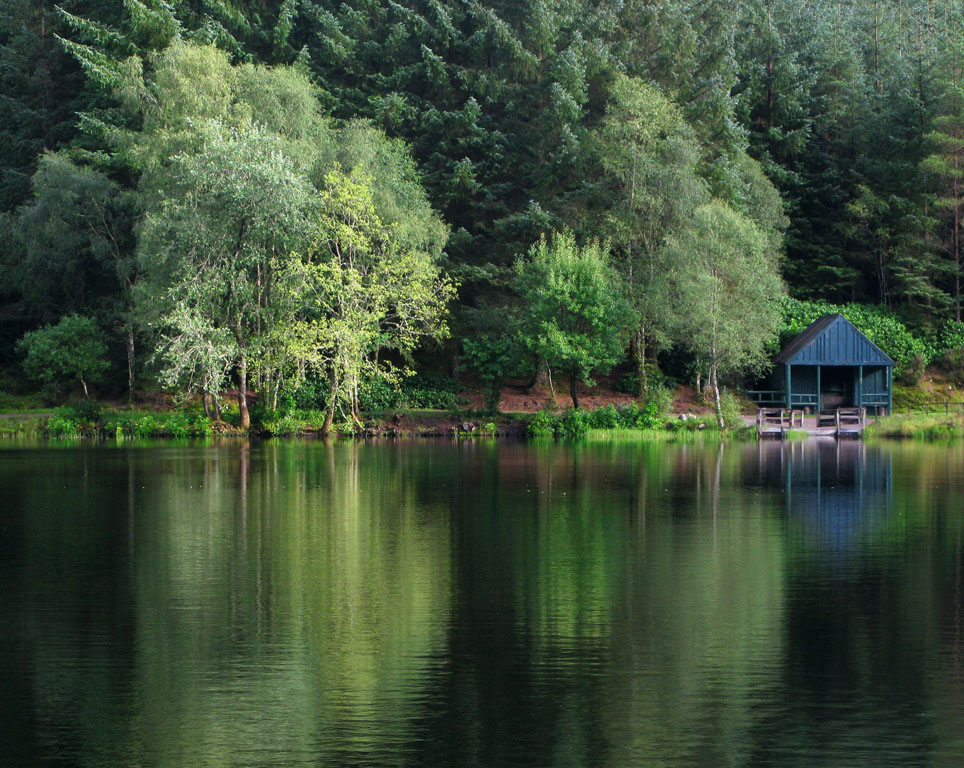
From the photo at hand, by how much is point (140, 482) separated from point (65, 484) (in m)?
1.84

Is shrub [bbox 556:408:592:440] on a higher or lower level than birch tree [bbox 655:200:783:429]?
lower

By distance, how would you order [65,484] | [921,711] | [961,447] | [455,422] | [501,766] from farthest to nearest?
[455,422] → [961,447] → [65,484] → [921,711] → [501,766]

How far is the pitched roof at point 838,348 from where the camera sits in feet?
175

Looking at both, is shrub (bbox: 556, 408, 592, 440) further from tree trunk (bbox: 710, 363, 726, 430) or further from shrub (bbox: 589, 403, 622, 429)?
tree trunk (bbox: 710, 363, 726, 430)

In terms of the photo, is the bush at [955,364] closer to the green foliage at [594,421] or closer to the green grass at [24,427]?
the green foliage at [594,421]

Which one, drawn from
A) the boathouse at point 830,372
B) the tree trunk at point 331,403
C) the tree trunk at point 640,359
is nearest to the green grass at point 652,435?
the boathouse at point 830,372

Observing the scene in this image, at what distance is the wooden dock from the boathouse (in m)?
1.36

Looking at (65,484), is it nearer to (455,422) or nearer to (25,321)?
(455,422)

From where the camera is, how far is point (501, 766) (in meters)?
9.80

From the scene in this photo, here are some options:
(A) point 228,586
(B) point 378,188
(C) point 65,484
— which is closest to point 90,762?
(A) point 228,586

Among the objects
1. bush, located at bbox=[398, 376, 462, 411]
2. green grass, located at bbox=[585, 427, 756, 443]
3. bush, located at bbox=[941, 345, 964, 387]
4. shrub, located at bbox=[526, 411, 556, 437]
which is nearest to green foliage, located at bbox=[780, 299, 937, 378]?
bush, located at bbox=[941, 345, 964, 387]

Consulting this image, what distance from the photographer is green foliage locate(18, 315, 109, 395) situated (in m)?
51.0

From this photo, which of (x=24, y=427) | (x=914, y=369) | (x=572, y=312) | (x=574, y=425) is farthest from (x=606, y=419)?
(x=24, y=427)

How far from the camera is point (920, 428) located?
49.8 m
